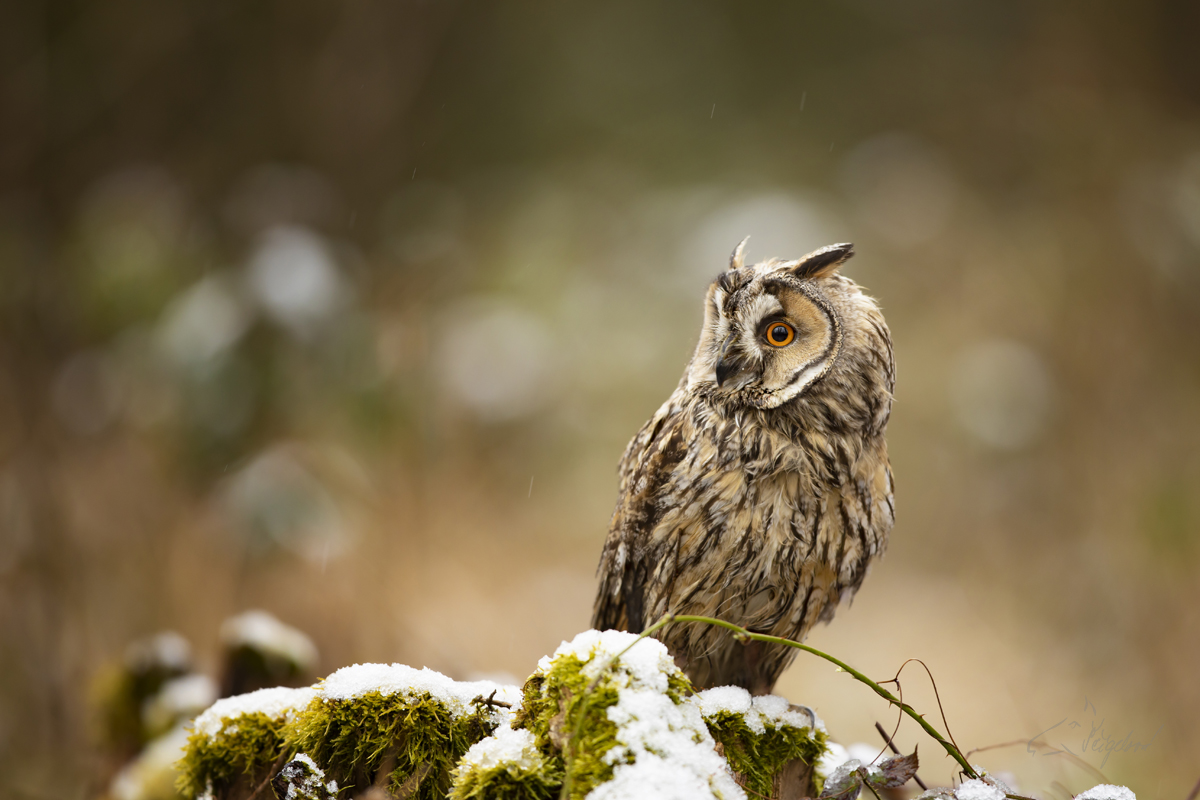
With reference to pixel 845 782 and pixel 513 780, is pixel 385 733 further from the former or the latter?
pixel 845 782

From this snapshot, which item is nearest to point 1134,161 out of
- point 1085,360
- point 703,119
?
point 1085,360

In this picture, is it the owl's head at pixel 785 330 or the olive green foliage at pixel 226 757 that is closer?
the olive green foliage at pixel 226 757

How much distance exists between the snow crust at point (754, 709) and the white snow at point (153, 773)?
2.73 feet

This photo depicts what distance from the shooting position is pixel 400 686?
0.82m

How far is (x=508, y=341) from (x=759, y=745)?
2667mm

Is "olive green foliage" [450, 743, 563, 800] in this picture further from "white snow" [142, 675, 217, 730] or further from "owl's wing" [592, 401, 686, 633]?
"white snow" [142, 675, 217, 730]

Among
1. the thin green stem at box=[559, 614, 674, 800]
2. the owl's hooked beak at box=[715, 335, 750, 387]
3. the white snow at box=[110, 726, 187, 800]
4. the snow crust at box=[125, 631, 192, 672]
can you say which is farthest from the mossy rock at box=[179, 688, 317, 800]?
the owl's hooked beak at box=[715, 335, 750, 387]

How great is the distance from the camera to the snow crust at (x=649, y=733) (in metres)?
0.65

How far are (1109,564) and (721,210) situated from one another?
252 centimetres

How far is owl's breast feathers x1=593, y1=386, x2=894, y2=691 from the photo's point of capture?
1101mm

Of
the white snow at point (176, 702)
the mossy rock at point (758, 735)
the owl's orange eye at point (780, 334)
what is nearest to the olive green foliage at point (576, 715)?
the mossy rock at point (758, 735)

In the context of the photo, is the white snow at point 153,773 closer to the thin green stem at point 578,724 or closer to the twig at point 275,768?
the twig at point 275,768

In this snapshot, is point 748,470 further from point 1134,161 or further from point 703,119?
point 703,119

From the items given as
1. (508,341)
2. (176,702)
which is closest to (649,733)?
(176,702)
